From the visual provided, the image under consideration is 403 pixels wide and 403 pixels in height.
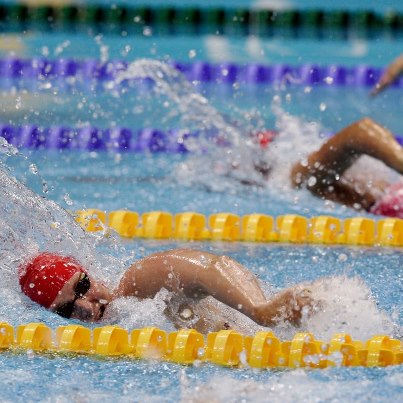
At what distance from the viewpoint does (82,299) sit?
2721 mm

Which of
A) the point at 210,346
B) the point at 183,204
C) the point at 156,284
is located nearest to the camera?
the point at 210,346

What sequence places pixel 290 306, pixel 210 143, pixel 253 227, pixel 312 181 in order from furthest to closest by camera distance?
pixel 210 143 < pixel 312 181 < pixel 253 227 < pixel 290 306

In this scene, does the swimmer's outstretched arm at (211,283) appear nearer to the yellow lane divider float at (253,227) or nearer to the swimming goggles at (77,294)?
the swimming goggles at (77,294)

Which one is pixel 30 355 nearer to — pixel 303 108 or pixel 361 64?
pixel 303 108

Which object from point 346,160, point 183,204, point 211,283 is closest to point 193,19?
point 183,204

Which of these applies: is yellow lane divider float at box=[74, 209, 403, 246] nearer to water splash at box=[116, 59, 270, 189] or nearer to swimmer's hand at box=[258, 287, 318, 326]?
water splash at box=[116, 59, 270, 189]

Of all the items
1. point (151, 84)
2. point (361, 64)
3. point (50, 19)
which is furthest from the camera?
point (50, 19)

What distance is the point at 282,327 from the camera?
8.18 feet

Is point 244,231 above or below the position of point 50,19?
below

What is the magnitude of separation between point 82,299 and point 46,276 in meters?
0.11

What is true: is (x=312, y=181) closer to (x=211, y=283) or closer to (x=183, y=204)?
(x=183, y=204)

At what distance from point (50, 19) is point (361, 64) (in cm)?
241

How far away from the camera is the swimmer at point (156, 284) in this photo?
8.11 feet

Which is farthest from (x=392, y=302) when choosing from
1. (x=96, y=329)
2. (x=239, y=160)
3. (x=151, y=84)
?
(x=151, y=84)
